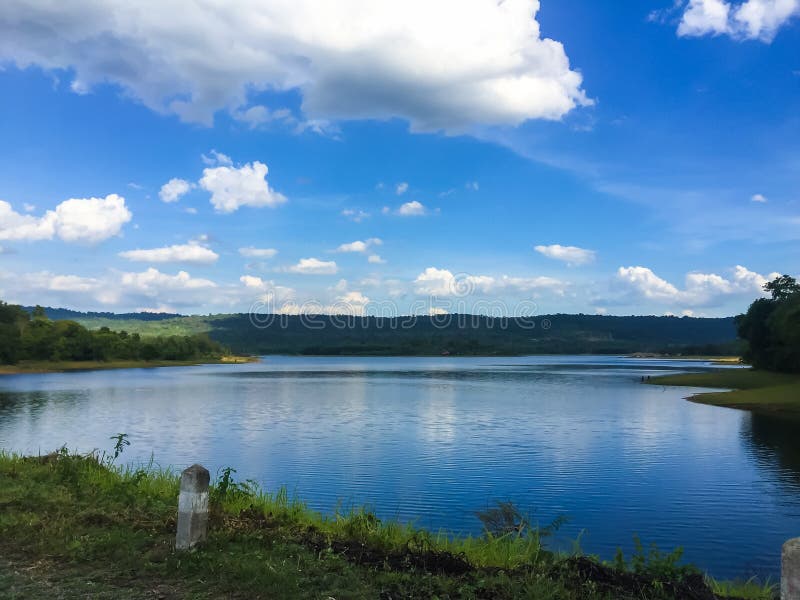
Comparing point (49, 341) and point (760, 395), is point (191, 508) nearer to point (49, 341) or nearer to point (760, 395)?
point (760, 395)

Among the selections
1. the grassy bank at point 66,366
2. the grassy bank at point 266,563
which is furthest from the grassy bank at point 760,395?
the grassy bank at point 66,366

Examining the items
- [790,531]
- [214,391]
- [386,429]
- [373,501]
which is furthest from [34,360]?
[790,531]

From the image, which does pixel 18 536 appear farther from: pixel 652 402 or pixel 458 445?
pixel 652 402

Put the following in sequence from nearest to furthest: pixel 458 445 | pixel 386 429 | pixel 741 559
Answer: pixel 741 559 < pixel 458 445 < pixel 386 429

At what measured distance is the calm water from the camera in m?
23.0

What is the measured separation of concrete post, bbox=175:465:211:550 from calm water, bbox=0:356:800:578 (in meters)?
12.7

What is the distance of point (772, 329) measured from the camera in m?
91.0

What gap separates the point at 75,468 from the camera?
1705cm

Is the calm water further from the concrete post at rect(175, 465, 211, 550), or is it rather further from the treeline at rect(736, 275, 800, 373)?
the treeline at rect(736, 275, 800, 373)

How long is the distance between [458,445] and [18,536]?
3147 centimetres

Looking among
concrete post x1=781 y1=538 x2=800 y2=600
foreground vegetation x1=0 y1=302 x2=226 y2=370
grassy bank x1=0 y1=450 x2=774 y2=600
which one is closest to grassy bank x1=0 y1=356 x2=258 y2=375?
foreground vegetation x1=0 y1=302 x2=226 y2=370

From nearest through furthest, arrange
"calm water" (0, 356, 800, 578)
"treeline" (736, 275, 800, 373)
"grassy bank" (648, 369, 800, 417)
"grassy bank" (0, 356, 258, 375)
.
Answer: "calm water" (0, 356, 800, 578)
"grassy bank" (648, 369, 800, 417)
"treeline" (736, 275, 800, 373)
"grassy bank" (0, 356, 258, 375)

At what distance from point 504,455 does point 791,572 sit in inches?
1205

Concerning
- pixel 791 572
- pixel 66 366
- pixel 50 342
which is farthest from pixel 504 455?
pixel 50 342
